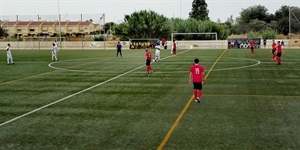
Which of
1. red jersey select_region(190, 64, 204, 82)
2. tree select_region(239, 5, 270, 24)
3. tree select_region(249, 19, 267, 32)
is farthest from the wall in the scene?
tree select_region(239, 5, 270, 24)

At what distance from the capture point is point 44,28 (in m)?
120

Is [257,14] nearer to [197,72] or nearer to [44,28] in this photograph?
[44,28]

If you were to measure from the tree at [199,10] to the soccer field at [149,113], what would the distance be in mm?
94841

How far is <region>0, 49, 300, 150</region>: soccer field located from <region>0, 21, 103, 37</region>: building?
3733 inches

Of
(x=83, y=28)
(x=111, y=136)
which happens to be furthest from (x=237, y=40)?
(x=83, y=28)

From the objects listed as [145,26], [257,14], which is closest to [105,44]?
[145,26]

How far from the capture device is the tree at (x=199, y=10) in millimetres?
114938

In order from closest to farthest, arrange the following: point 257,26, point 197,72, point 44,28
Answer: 1. point 197,72
2. point 257,26
3. point 44,28

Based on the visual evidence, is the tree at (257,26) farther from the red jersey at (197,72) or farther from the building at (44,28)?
the red jersey at (197,72)

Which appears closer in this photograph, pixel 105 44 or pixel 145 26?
pixel 105 44

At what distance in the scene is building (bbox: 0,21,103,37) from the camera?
4505 inches

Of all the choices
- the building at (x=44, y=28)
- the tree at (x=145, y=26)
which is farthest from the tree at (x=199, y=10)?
the tree at (x=145, y=26)

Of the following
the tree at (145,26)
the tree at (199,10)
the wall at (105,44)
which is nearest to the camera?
the wall at (105,44)

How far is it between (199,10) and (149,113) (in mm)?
106022
